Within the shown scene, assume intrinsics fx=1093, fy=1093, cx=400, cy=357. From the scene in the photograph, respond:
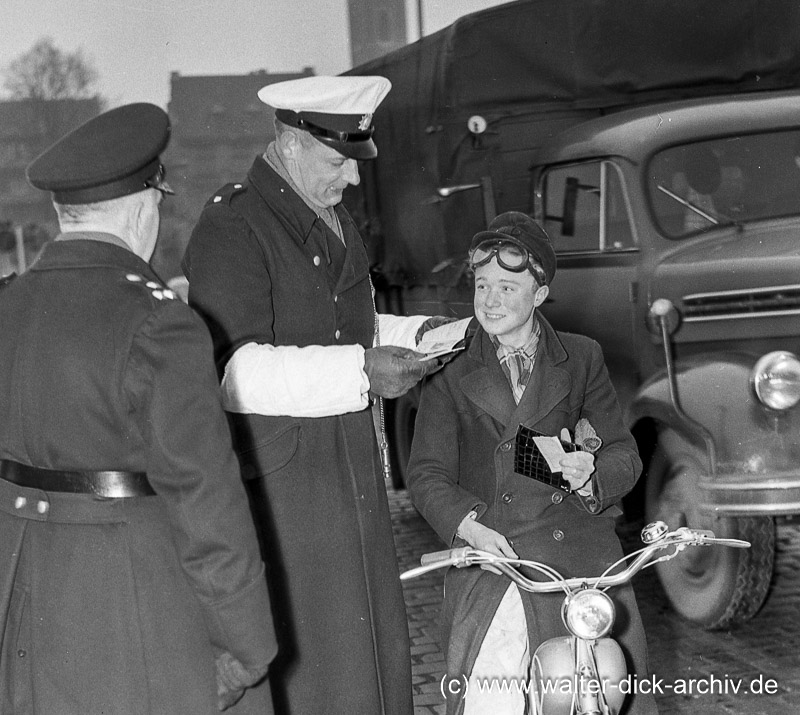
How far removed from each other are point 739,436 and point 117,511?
8.85 feet

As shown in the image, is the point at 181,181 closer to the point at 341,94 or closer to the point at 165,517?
the point at 341,94

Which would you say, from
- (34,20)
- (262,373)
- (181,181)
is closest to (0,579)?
(262,373)

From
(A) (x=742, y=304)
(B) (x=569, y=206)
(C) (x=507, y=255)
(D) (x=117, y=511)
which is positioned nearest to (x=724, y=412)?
(A) (x=742, y=304)

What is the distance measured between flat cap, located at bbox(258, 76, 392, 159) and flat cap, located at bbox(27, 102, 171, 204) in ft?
1.91

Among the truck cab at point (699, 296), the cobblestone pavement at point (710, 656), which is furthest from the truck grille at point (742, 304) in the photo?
the cobblestone pavement at point (710, 656)

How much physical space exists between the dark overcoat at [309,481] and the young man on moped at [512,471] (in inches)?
6.8

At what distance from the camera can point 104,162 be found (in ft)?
6.84

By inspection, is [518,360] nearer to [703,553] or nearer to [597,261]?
[597,261]

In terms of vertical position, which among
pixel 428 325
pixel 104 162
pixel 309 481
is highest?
pixel 104 162

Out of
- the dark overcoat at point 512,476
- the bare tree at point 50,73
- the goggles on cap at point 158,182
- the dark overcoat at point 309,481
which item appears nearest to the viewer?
the goggles on cap at point 158,182

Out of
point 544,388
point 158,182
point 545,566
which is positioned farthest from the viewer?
point 544,388

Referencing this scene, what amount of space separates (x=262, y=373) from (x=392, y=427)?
10.3 feet

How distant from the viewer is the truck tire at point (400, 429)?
5457 mm

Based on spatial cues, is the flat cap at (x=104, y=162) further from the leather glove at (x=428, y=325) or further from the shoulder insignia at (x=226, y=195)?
the leather glove at (x=428, y=325)
